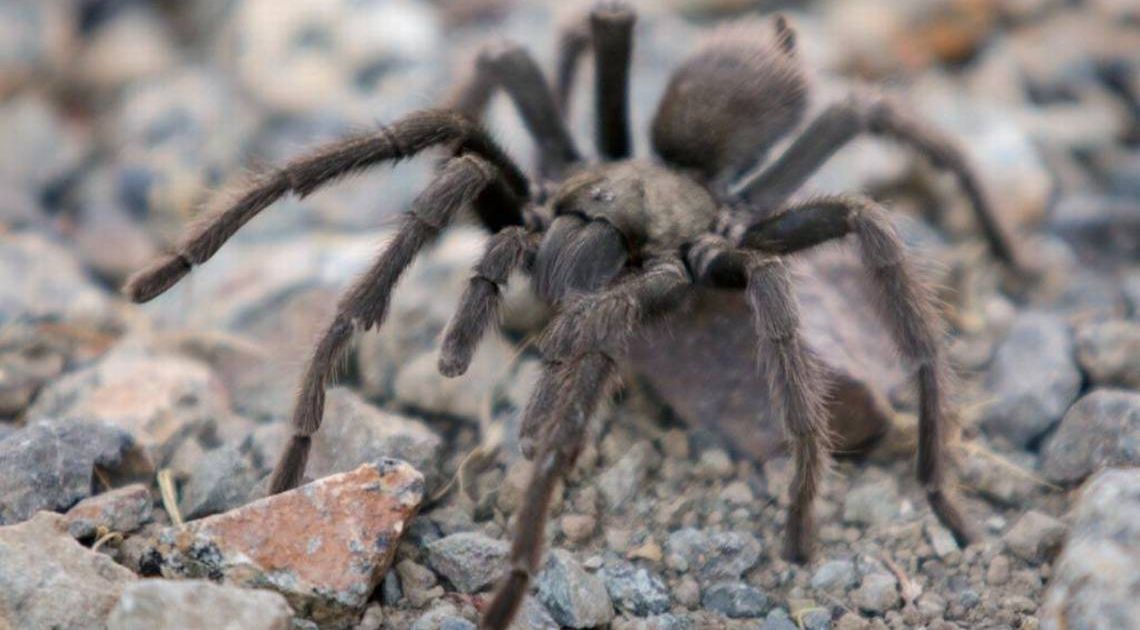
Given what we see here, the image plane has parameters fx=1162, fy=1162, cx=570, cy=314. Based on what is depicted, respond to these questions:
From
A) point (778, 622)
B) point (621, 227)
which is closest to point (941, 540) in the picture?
point (778, 622)

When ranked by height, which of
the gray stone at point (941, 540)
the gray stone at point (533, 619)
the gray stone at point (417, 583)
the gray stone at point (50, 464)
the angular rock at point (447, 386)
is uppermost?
the gray stone at point (50, 464)

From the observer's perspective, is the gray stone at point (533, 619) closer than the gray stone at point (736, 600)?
Yes

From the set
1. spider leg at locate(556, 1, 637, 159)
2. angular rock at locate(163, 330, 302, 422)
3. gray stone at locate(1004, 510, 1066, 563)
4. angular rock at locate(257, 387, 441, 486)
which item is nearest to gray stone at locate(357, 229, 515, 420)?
angular rock at locate(163, 330, 302, 422)

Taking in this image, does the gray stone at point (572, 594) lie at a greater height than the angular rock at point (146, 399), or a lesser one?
lesser

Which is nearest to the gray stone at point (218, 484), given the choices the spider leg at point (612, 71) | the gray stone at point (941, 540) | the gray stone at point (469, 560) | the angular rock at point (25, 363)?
the gray stone at point (469, 560)

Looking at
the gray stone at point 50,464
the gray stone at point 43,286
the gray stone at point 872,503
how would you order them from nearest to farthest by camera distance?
the gray stone at point 50,464
the gray stone at point 872,503
the gray stone at point 43,286

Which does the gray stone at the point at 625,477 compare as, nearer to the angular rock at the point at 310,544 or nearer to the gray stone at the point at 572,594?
the gray stone at the point at 572,594
